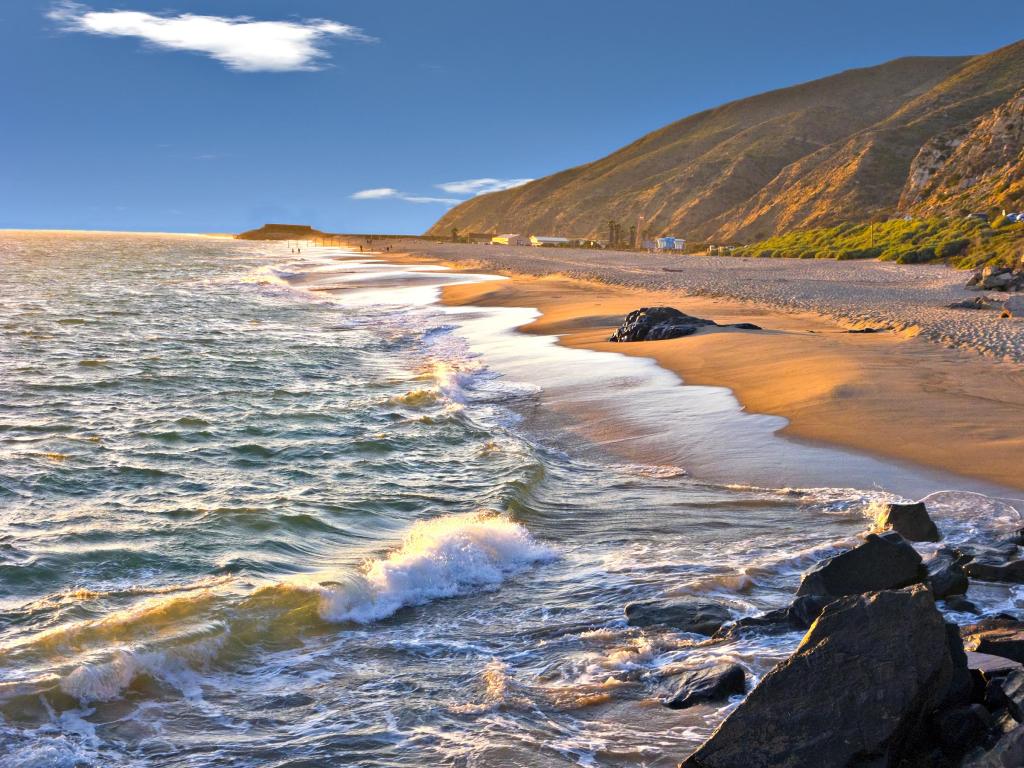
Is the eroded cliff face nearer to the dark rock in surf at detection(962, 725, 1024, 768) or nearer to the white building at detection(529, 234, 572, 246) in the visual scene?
the white building at detection(529, 234, 572, 246)

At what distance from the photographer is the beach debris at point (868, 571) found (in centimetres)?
687

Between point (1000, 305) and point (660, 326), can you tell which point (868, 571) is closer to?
point (660, 326)

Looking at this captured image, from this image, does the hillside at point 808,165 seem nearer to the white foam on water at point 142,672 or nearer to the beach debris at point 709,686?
the beach debris at point 709,686

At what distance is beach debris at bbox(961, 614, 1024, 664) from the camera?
→ 5.40m

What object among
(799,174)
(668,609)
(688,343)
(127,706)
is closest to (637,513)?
(668,609)

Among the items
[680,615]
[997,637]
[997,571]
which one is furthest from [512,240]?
[997,637]

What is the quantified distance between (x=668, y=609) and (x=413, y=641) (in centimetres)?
203

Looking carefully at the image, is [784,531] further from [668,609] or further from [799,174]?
[799,174]

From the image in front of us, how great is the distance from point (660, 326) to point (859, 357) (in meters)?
6.26

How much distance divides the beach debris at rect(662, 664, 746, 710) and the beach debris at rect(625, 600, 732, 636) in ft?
2.79

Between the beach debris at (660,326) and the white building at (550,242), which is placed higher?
the white building at (550,242)

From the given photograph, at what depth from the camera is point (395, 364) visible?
22.1 meters

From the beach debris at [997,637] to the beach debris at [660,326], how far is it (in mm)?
15754

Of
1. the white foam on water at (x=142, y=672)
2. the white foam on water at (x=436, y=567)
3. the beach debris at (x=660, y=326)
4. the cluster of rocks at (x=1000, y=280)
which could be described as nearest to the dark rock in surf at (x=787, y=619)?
the white foam on water at (x=436, y=567)
